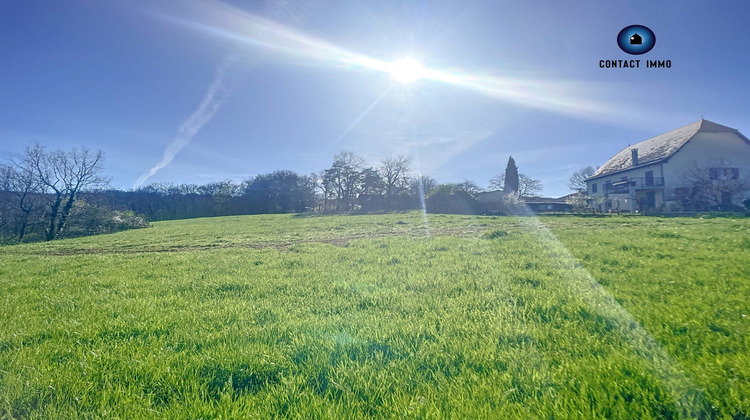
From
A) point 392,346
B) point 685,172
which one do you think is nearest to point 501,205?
point 685,172

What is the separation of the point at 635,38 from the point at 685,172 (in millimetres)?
42949

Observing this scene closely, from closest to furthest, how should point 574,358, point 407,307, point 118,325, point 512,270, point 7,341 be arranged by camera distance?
point 574,358 → point 7,341 → point 118,325 → point 407,307 → point 512,270

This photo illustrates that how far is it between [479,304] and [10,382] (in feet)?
17.1

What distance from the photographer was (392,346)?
10.2ft

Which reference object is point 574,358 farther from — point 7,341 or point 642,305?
point 7,341

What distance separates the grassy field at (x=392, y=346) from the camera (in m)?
2.17

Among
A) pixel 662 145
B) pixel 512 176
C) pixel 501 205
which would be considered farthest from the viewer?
pixel 512 176

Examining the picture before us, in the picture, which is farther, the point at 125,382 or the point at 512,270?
the point at 512,270

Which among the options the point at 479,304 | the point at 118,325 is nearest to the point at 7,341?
the point at 118,325

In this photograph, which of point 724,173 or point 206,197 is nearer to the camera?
point 724,173

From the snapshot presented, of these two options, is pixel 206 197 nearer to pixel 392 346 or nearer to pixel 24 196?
pixel 24 196

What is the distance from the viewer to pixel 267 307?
4512 mm

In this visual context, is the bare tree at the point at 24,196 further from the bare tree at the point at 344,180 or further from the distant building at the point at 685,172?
the distant building at the point at 685,172

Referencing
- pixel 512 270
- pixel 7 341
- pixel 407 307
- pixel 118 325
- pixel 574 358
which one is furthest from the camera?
pixel 512 270
